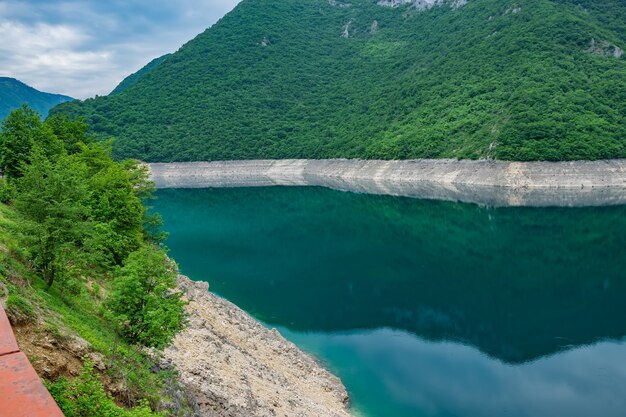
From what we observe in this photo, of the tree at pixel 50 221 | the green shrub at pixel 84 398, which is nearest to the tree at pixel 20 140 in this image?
the tree at pixel 50 221

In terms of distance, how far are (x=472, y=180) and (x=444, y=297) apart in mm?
55790

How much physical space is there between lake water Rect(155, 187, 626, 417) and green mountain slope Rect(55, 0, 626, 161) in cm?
3351

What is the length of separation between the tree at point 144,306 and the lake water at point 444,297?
9477mm

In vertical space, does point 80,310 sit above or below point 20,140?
below

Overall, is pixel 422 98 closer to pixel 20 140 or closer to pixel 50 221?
pixel 20 140

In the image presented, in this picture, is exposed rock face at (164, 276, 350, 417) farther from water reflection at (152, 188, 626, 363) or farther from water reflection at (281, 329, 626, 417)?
water reflection at (152, 188, 626, 363)

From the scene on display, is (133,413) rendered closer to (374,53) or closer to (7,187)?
(7,187)

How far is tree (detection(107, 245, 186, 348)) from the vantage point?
40.6 ft

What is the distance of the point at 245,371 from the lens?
17703 millimetres

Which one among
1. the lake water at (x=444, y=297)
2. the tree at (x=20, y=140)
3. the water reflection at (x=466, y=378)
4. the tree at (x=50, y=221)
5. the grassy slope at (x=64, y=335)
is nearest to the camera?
the grassy slope at (x=64, y=335)

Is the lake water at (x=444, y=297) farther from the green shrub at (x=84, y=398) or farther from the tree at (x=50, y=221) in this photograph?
the green shrub at (x=84, y=398)

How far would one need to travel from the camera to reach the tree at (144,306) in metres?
12.4

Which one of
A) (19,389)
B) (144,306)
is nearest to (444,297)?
(144,306)

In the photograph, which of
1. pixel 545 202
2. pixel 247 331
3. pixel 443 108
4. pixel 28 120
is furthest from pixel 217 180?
pixel 247 331
